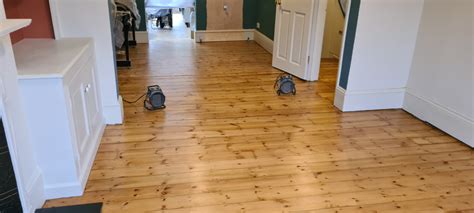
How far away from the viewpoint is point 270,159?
8.65ft

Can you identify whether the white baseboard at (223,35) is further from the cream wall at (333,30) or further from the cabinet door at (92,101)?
the cabinet door at (92,101)

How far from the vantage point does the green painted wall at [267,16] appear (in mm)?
5688

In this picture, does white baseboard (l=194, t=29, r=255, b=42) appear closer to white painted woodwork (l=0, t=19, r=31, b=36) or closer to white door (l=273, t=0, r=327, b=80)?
white door (l=273, t=0, r=327, b=80)

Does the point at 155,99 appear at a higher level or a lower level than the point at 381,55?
lower

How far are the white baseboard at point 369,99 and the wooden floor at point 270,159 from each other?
0.28 ft

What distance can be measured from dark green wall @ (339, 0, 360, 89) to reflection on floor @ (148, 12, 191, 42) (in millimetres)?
3789

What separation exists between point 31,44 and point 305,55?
2861 mm

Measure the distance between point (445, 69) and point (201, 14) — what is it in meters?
4.29

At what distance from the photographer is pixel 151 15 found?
8109 millimetres

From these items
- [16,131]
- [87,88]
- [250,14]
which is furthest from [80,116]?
[250,14]

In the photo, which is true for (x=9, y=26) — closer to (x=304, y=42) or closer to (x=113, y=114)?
(x=113, y=114)

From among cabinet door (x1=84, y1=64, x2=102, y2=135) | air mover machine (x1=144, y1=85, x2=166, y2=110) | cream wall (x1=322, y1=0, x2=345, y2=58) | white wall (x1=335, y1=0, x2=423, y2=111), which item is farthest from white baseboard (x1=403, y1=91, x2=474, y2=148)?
cabinet door (x1=84, y1=64, x2=102, y2=135)

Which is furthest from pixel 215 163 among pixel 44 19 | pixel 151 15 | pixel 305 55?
pixel 151 15

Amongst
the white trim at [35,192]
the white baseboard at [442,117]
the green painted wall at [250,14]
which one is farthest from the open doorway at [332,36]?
the white trim at [35,192]
